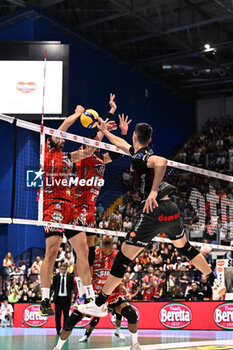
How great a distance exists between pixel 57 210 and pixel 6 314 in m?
11.1

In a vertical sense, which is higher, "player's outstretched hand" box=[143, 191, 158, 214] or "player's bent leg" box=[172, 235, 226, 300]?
"player's outstretched hand" box=[143, 191, 158, 214]

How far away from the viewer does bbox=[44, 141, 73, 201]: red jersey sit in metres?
7.71

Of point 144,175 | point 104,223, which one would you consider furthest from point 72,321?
point 104,223

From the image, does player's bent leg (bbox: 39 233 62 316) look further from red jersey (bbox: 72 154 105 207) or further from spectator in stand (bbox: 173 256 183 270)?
spectator in stand (bbox: 173 256 183 270)

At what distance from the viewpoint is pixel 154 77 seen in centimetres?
3075

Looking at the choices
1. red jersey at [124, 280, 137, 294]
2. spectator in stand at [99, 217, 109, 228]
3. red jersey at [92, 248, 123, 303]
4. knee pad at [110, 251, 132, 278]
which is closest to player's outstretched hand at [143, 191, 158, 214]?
knee pad at [110, 251, 132, 278]

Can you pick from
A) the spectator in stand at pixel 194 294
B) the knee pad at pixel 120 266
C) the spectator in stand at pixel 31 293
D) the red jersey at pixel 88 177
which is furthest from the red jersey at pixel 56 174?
the spectator in stand at pixel 31 293

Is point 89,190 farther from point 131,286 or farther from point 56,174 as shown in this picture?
point 131,286

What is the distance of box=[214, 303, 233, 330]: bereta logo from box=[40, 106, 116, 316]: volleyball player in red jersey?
7.12 metres

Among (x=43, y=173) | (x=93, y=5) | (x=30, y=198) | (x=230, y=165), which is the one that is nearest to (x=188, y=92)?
(x=230, y=165)

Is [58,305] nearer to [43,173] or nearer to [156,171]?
[43,173]

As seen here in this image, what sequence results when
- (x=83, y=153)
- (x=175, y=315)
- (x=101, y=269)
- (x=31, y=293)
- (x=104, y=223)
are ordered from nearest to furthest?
(x=83, y=153) → (x=104, y=223) → (x=101, y=269) → (x=175, y=315) → (x=31, y=293)

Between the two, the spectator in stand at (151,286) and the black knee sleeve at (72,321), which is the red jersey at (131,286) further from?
the black knee sleeve at (72,321)

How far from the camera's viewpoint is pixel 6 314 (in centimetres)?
1758
